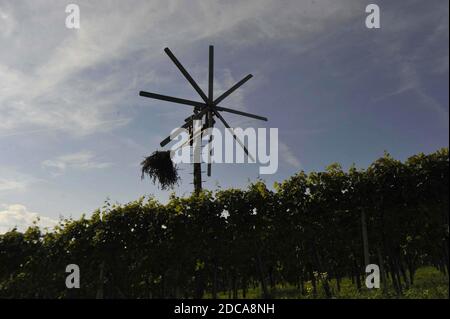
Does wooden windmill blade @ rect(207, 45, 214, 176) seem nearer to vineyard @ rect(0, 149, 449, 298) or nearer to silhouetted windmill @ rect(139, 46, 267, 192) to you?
silhouetted windmill @ rect(139, 46, 267, 192)

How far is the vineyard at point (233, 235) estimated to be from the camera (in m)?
14.2

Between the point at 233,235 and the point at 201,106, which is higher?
the point at 201,106

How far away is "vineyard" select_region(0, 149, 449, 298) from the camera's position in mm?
14250

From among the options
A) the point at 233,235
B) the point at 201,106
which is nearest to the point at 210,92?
the point at 201,106

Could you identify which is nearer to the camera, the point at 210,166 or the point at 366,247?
the point at 366,247

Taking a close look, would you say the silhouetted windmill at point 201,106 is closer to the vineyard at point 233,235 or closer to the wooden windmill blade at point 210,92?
the wooden windmill blade at point 210,92

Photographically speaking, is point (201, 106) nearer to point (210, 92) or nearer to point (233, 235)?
point (210, 92)

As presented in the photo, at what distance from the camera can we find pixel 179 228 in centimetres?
1534

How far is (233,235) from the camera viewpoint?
15094 mm

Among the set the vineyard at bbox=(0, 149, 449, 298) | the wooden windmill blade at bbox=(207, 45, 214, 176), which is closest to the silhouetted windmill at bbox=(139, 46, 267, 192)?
the wooden windmill blade at bbox=(207, 45, 214, 176)

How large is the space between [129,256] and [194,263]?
2.73m

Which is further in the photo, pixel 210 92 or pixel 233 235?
pixel 210 92
